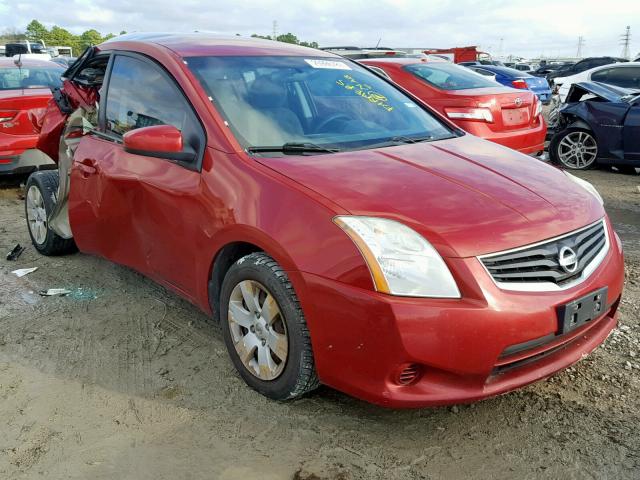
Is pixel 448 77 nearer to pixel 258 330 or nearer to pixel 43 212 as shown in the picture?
pixel 43 212

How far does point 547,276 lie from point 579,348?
1.48 ft

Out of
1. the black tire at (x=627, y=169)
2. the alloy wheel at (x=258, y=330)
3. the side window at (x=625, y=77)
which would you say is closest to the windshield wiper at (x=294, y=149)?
the alloy wheel at (x=258, y=330)

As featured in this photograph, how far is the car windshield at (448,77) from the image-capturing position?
23.6ft

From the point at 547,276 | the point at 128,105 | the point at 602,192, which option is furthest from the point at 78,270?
the point at 602,192

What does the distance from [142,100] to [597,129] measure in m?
6.52

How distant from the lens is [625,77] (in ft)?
32.6

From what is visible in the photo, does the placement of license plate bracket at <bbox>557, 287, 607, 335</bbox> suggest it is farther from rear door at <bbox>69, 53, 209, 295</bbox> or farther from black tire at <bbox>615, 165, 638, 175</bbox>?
black tire at <bbox>615, 165, 638, 175</bbox>

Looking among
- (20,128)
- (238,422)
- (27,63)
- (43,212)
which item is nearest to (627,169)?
(43,212)

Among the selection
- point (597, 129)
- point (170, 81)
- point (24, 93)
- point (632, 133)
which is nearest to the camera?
point (170, 81)

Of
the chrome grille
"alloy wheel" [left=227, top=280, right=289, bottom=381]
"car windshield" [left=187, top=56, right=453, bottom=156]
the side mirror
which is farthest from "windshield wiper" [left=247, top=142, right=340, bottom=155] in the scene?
the chrome grille

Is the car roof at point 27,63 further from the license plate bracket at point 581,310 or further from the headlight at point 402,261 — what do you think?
the license plate bracket at point 581,310

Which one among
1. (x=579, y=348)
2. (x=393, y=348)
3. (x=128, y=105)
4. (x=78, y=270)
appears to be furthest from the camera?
(x=78, y=270)

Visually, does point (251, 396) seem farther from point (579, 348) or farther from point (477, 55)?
point (477, 55)

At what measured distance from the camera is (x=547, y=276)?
93.9 inches
